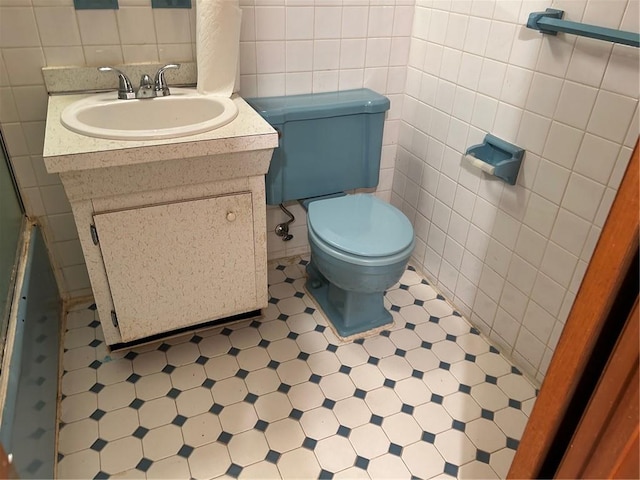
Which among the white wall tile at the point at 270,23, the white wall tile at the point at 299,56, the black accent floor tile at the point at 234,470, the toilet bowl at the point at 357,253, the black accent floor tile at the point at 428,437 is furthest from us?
the white wall tile at the point at 299,56

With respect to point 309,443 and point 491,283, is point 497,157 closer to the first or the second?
point 491,283

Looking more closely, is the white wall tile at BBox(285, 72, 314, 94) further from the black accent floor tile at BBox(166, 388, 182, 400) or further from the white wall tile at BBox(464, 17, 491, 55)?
the black accent floor tile at BBox(166, 388, 182, 400)

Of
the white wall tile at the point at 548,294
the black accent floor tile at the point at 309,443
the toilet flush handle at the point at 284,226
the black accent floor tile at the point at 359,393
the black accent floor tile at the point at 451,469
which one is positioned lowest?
the black accent floor tile at the point at 309,443

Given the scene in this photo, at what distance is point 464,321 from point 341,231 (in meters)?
0.65

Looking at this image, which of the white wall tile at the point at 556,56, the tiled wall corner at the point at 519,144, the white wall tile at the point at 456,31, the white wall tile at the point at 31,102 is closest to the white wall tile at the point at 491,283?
the tiled wall corner at the point at 519,144

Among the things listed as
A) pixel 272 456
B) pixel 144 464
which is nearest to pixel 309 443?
pixel 272 456

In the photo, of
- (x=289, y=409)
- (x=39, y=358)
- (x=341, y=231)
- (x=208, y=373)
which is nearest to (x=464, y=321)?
(x=341, y=231)

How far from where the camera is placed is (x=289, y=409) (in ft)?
5.01

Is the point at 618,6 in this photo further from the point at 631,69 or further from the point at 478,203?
the point at 478,203

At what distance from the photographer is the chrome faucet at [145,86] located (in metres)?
1.51

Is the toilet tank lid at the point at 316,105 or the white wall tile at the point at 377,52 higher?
the white wall tile at the point at 377,52

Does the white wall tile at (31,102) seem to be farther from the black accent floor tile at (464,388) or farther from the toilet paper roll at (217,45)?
the black accent floor tile at (464,388)

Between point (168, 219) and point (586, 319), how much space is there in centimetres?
111

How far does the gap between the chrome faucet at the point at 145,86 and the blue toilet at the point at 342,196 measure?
316 mm
